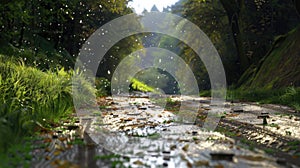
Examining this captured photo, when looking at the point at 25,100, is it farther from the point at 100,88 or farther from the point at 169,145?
the point at 100,88

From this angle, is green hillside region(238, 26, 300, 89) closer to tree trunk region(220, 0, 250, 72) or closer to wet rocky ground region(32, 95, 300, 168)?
tree trunk region(220, 0, 250, 72)

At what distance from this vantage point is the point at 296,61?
15.7 meters

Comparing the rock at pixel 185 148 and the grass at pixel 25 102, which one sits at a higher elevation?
the grass at pixel 25 102

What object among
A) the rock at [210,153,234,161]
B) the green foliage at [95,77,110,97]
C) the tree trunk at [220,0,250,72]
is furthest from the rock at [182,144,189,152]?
the tree trunk at [220,0,250,72]

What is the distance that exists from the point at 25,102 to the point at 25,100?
179 millimetres

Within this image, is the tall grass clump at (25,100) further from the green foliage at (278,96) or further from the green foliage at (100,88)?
the green foliage at (100,88)

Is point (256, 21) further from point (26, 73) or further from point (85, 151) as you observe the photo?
point (85, 151)

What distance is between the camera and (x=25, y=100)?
→ 7.20 meters

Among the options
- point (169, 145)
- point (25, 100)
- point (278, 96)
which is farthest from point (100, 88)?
point (169, 145)

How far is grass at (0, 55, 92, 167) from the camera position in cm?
448

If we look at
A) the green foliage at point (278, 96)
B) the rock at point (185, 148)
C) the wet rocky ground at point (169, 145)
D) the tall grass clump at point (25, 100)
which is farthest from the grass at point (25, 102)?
the green foliage at point (278, 96)

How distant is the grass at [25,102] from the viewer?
4480 mm

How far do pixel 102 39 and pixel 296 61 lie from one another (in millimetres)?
14132

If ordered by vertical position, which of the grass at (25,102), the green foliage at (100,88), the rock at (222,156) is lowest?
the rock at (222,156)
